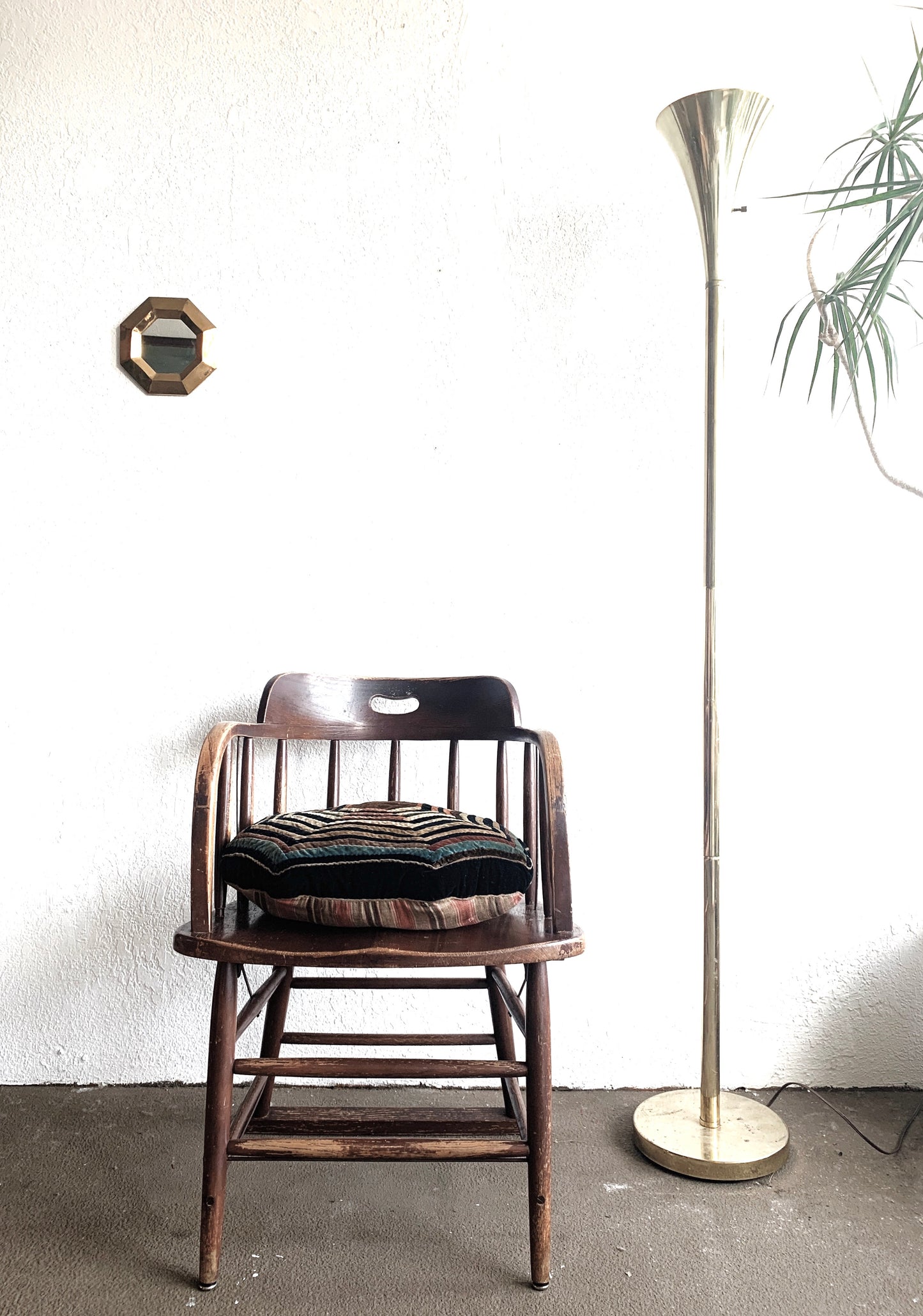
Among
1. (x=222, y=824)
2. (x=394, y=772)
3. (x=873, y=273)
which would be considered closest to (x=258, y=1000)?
(x=222, y=824)

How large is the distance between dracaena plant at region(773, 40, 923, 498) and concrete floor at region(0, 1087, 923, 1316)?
3.56 feet

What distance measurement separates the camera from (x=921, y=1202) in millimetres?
1392

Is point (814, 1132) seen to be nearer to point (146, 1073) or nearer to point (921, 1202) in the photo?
point (921, 1202)

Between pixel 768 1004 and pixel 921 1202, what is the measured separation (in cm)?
42

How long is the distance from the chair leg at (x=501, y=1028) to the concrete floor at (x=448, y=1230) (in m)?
0.16

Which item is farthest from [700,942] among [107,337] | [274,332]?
[107,337]

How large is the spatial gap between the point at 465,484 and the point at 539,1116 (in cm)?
109

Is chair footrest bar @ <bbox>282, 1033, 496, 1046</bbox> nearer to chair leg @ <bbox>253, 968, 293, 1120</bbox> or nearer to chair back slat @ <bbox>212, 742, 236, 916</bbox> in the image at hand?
chair leg @ <bbox>253, 968, 293, 1120</bbox>

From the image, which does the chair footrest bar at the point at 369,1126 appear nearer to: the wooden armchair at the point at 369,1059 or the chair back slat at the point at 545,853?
the wooden armchair at the point at 369,1059

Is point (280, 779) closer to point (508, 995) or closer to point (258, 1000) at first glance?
point (258, 1000)

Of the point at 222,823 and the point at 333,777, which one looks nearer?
the point at 222,823

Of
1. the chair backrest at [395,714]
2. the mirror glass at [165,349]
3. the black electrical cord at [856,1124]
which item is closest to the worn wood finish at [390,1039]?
the chair backrest at [395,714]

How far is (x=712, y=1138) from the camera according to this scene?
4.95 ft

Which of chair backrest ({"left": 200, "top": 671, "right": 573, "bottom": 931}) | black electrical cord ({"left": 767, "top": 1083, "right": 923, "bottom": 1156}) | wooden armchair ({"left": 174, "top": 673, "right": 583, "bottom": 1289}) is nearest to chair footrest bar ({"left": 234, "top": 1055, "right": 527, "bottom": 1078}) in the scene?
wooden armchair ({"left": 174, "top": 673, "right": 583, "bottom": 1289})
